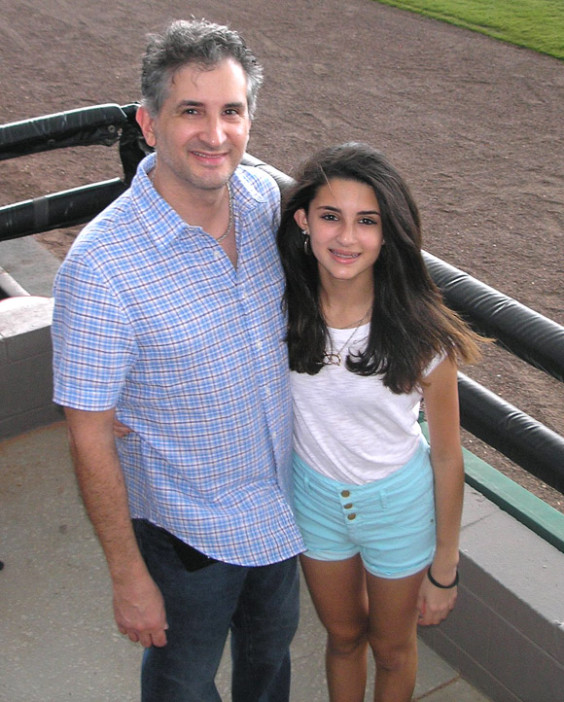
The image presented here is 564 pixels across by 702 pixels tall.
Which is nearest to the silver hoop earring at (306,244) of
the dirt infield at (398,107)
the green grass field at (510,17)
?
the dirt infield at (398,107)

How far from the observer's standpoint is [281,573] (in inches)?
100

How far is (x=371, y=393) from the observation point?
238 cm

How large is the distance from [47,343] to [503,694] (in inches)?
88.0

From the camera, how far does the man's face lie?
2.22 metres

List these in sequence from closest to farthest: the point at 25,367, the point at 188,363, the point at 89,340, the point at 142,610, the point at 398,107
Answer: the point at 89,340, the point at 188,363, the point at 142,610, the point at 25,367, the point at 398,107

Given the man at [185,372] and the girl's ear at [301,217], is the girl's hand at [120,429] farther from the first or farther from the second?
the girl's ear at [301,217]

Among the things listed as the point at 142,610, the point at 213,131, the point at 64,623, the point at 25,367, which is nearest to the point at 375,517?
the point at 142,610

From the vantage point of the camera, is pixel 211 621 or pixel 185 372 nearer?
pixel 185 372

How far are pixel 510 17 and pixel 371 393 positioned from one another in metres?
13.4

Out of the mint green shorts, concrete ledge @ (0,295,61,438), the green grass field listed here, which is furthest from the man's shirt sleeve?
the green grass field

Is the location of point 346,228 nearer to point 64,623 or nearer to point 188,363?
point 188,363

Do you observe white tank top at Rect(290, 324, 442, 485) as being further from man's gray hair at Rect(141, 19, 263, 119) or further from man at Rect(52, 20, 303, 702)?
man's gray hair at Rect(141, 19, 263, 119)

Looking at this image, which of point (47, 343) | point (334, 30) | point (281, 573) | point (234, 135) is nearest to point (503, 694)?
point (281, 573)

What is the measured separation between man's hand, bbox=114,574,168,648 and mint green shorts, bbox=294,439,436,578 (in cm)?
44
